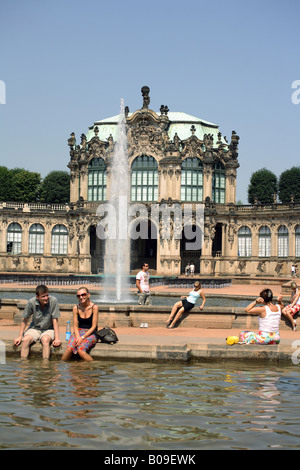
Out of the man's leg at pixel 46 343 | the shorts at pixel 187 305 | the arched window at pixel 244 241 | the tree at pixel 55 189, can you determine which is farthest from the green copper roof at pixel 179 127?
the man's leg at pixel 46 343

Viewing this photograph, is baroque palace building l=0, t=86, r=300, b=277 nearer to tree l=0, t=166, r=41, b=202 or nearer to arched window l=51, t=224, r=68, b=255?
arched window l=51, t=224, r=68, b=255

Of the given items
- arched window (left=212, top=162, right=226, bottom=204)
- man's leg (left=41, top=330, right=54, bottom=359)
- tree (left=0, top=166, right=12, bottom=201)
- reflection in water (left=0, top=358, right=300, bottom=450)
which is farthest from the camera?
tree (left=0, top=166, right=12, bottom=201)

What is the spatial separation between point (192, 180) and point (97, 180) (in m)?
10.3

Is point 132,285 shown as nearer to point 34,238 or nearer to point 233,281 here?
point 233,281

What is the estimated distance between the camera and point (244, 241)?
222ft

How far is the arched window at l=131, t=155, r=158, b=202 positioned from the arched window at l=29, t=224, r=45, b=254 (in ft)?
41.0

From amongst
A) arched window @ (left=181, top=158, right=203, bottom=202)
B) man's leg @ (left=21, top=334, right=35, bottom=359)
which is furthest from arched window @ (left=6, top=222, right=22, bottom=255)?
man's leg @ (left=21, top=334, right=35, bottom=359)

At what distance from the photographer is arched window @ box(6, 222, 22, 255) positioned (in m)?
71.3

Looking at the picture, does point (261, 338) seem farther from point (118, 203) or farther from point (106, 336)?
point (118, 203)

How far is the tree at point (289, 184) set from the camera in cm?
8788

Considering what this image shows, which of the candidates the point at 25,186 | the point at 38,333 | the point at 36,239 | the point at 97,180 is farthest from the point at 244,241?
the point at 38,333

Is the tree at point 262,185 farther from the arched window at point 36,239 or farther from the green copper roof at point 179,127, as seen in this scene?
the arched window at point 36,239

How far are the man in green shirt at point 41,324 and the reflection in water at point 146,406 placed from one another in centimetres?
38
